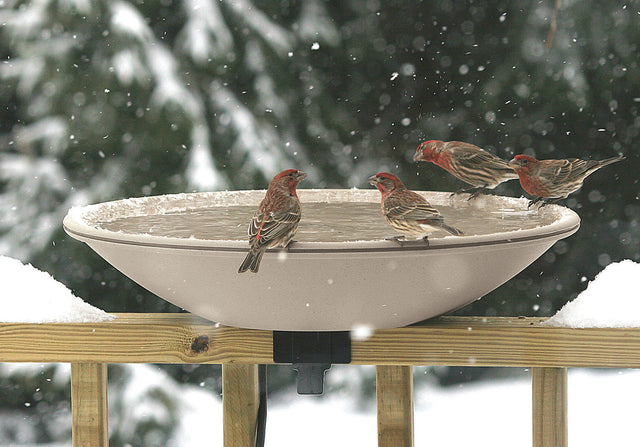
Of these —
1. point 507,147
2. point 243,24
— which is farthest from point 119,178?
point 507,147

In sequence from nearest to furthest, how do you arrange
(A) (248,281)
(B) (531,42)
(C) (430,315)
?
(A) (248,281) → (C) (430,315) → (B) (531,42)

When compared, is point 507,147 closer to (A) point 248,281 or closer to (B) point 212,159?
(B) point 212,159

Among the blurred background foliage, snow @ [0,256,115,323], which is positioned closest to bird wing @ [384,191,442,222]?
snow @ [0,256,115,323]

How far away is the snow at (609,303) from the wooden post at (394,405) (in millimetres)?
265

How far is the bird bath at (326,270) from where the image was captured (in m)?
0.91

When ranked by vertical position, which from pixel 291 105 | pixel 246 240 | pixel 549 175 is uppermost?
pixel 291 105

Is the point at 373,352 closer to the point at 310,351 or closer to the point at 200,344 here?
the point at 310,351

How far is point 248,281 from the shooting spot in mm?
941

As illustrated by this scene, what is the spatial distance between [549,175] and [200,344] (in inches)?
23.7

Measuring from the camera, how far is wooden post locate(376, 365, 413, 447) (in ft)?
4.26

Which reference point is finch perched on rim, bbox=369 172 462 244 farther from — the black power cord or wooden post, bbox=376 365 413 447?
the black power cord

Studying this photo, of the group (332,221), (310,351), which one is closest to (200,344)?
(310,351)

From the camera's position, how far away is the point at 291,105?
3.44m

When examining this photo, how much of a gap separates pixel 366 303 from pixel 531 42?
274 centimetres
